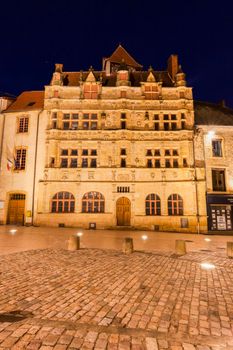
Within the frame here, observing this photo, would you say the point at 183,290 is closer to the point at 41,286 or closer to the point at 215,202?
the point at 41,286

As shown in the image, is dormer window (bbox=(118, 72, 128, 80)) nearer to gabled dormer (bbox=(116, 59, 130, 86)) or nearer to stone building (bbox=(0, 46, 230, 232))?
gabled dormer (bbox=(116, 59, 130, 86))

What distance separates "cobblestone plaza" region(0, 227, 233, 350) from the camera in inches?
124

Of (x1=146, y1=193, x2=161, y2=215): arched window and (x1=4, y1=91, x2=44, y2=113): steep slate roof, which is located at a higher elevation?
(x1=4, y1=91, x2=44, y2=113): steep slate roof

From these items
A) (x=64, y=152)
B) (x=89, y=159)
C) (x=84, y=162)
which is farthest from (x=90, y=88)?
(x=84, y=162)

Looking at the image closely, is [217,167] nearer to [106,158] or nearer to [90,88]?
[106,158]

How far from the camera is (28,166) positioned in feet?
71.8

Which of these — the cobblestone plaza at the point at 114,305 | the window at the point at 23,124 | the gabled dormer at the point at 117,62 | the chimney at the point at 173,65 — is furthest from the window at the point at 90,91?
the cobblestone plaza at the point at 114,305

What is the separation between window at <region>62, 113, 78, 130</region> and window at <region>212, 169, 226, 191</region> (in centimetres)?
1439

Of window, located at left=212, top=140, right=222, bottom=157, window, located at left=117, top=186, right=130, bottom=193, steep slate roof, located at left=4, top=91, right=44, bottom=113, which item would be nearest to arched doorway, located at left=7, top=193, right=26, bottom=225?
steep slate roof, located at left=4, top=91, right=44, bottom=113

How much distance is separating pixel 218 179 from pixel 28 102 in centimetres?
2157

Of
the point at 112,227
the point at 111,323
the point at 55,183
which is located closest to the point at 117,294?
the point at 111,323

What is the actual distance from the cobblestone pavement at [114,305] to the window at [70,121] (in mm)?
16579

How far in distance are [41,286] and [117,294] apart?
1818 millimetres

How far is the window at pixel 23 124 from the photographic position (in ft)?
75.5
